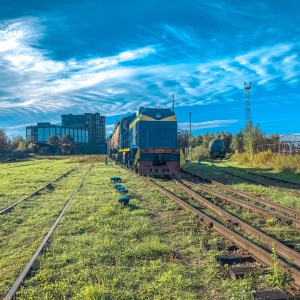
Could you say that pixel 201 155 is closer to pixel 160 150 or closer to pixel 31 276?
pixel 160 150

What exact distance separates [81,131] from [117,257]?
135337 mm

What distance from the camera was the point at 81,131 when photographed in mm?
137250

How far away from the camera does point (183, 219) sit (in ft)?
25.0

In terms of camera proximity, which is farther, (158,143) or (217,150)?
(217,150)

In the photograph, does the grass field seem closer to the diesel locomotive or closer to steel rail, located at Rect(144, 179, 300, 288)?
steel rail, located at Rect(144, 179, 300, 288)

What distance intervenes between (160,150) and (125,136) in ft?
24.7

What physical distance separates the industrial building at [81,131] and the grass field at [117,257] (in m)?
115

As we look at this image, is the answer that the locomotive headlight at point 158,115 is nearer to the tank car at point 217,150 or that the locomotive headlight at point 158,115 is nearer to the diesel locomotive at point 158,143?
the diesel locomotive at point 158,143

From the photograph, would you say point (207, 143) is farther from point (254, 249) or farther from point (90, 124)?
point (90, 124)

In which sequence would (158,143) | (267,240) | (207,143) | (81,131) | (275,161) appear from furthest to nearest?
(81,131) < (207,143) < (275,161) < (158,143) < (267,240)

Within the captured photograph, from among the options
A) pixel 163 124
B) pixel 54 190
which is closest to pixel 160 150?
pixel 163 124

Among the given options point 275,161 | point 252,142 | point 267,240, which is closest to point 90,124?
point 252,142

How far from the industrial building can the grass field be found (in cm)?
11463

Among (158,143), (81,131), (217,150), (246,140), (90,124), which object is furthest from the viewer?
(90,124)
